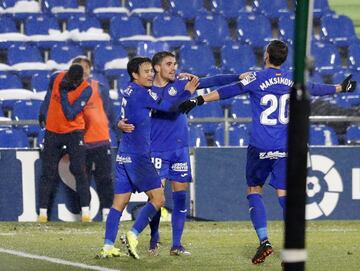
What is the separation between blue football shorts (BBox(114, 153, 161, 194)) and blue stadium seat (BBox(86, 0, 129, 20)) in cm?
1021

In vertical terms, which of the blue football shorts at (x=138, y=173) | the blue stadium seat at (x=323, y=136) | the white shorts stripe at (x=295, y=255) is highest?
the blue stadium seat at (x=323, y=136)

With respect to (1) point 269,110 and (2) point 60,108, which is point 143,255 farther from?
(2) point 60,108

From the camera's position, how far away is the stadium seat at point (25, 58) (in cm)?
1938

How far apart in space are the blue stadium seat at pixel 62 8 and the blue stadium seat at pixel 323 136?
5.68m

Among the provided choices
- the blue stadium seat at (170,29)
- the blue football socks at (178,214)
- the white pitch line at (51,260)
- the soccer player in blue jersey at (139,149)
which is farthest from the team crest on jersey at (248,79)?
the blue stadium seat at (170,29)

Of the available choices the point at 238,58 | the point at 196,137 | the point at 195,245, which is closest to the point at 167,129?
the point at 195,245

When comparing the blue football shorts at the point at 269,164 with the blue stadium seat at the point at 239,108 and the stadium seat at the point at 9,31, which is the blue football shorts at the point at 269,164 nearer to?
the blue stadium seat at the point at 239,108

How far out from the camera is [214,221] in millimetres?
15273

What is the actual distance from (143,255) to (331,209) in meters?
4.72

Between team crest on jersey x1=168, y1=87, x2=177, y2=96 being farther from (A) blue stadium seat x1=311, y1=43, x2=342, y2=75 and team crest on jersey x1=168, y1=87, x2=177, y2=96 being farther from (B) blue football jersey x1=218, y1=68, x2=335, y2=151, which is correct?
(A) blue stadium seat x1=311, y1=43, x2=342, y2=75

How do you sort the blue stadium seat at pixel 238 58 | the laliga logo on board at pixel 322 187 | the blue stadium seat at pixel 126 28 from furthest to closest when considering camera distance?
the blue stadium seat at pixel 126 28
the blue stadium seat at pixel 238 58
the laliga logo on board at pixel 322 187

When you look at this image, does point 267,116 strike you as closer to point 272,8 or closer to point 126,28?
point 126,28

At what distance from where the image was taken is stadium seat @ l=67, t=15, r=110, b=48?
66.0 feet

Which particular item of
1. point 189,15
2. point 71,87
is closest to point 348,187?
point 71,87
